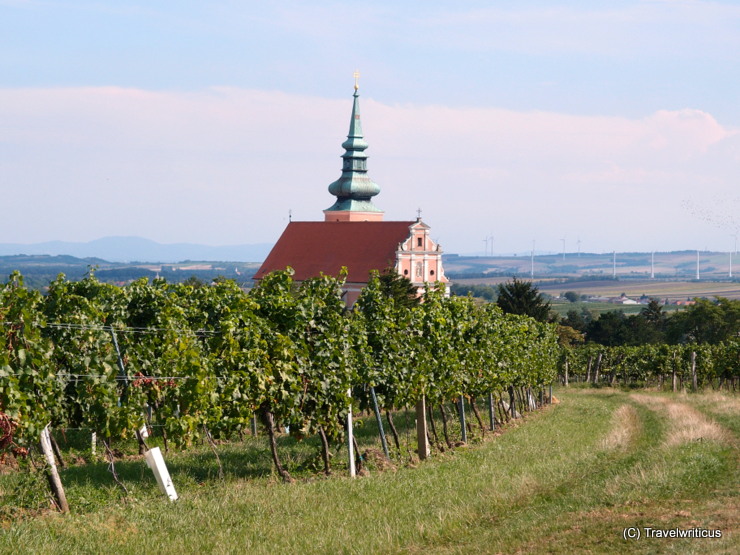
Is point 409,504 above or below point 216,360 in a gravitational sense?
below

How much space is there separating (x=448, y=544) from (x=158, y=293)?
8.50 metres

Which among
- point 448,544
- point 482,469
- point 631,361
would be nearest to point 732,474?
point 482,469

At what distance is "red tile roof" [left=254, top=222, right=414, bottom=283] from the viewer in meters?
88.6

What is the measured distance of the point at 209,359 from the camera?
14203mm

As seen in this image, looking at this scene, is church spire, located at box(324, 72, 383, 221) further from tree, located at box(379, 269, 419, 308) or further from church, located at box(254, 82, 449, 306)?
tree, located at box(379, 269, 419, 308)

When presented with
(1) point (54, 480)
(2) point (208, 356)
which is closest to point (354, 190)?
(2) point (208, 356)

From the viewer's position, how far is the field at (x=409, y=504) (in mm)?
9961

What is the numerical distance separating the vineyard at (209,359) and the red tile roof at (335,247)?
67.4m

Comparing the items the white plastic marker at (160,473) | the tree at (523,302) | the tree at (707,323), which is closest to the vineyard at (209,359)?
the white plastic marker at (160,473)

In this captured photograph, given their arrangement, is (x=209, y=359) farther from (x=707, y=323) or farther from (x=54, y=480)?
(x=707, y=323)

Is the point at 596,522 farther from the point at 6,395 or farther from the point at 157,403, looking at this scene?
the point at 157,403

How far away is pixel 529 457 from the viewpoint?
17.1 metres

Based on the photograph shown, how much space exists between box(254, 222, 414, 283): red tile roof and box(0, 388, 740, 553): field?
69572 mm

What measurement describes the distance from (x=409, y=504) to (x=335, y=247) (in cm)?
7963
